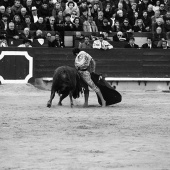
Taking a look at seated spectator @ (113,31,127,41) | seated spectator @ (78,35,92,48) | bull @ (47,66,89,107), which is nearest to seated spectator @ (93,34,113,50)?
seated spectator @ (78,35,92,48)

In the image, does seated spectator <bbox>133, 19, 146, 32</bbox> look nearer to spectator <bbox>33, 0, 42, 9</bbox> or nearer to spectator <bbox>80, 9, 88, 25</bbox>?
spectator <bbox>80, 9, 88, 25</bbox>

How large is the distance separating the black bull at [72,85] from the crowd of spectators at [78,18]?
12.1 ft

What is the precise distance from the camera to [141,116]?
12.3 metres

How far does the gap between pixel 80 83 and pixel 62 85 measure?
21.9 inches

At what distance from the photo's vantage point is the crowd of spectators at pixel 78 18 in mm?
17531

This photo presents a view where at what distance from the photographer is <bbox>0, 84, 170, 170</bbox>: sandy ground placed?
299 inches

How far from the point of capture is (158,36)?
18688 millimetres

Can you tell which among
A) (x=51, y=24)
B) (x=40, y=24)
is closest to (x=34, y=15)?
(x=40, y=24)

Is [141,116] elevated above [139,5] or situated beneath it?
situated beneath

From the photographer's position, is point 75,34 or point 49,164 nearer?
point 49,164

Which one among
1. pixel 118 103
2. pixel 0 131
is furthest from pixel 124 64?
pixel 0 131

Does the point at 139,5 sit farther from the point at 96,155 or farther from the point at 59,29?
the point at 96,155

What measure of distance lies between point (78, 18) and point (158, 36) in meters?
2.09

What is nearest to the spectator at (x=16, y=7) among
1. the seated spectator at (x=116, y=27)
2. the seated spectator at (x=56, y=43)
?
the seated spectator at (x=56, y=43)
